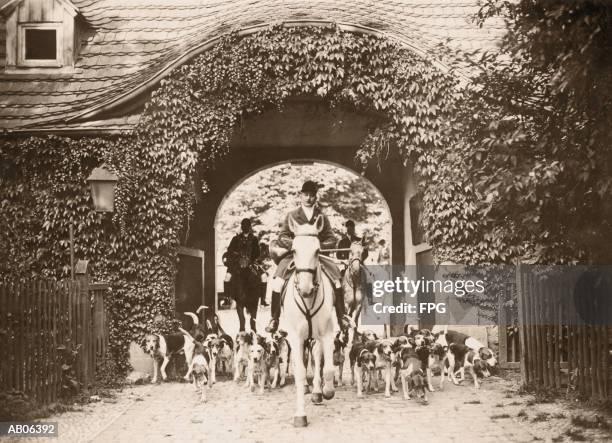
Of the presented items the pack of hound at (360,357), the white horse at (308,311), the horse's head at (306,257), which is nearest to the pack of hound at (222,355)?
the pack of hound at (360,357)

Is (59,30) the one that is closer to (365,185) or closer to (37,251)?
(37,251)

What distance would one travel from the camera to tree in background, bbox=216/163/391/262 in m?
34.5

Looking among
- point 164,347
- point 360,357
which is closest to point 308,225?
point 360,357

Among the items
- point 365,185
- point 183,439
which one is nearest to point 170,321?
point 183,439

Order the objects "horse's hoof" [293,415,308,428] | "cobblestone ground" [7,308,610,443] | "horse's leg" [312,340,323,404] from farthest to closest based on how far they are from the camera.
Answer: "horse's leg" [312,340,323,404] < "horse's hoof" [293,415,308,428] < "cobblestone ground" [7,308,610,443]

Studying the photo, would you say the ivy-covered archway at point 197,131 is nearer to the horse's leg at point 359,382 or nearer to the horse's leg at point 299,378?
the horse's leg at point 359,382

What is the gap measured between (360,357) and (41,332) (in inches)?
169

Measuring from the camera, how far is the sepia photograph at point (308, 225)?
846cm

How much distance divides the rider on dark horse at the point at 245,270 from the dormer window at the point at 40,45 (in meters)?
4.98

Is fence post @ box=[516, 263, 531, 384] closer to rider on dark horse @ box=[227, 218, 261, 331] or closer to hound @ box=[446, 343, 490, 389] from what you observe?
hound @ box=[446, 343, 490, 389]

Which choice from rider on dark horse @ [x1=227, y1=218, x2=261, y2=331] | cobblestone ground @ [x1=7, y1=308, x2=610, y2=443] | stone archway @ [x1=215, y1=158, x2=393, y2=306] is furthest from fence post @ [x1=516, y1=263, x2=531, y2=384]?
stone archway @ [x1=215, y1=158, x2=393, y2=306]

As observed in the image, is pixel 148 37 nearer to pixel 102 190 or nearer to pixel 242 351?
pixel 102 190

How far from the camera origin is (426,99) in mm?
13469

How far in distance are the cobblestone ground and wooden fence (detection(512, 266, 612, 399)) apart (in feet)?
1.64
